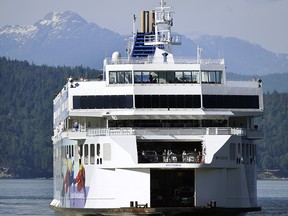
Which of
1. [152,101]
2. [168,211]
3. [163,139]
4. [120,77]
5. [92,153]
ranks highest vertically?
[120,77]

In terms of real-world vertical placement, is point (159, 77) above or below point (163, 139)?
above

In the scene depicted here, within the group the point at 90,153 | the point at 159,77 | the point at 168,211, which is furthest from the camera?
the point at 159,77

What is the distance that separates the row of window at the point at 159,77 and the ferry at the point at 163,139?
0.18 feet

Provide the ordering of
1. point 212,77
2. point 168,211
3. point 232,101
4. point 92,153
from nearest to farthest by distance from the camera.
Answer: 1. point 168,211
2. point 92,153
3. point 212,77
4. point 232,101

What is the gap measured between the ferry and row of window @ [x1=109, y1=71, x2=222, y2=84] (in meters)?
0.06

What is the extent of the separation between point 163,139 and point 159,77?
Result: 4.17 m

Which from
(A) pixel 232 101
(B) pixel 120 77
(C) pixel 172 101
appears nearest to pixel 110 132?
(B) pixel 120 77

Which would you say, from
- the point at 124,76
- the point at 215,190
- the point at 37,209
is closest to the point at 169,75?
the point at 124,76

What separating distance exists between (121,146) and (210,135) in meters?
4.93

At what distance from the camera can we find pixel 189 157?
63.9m

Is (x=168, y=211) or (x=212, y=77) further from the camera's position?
(x=212, y=77)

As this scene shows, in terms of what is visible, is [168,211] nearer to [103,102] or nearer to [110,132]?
[110,132]

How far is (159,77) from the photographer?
66.6 metres

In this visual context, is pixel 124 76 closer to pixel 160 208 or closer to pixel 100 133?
pixel 100 133
